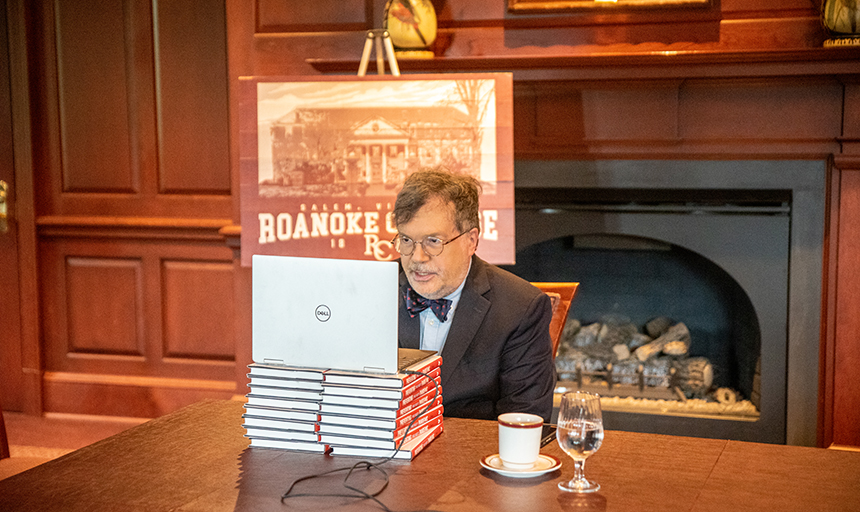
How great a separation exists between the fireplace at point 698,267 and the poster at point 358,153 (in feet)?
1.63

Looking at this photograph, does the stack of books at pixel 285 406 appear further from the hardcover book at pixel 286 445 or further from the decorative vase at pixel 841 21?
the decorative vase at pixel 841 21

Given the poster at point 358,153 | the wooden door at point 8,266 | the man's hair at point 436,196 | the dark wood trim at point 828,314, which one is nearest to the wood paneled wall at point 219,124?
the dark wood trim at point 828,314

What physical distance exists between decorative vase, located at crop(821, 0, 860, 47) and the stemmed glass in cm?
200

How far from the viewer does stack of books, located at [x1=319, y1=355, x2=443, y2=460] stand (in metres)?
1.38

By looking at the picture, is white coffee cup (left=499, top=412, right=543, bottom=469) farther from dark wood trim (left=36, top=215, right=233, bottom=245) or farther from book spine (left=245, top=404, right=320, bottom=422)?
dark wood trim (left=36, top=215, right=233, bottom=245)

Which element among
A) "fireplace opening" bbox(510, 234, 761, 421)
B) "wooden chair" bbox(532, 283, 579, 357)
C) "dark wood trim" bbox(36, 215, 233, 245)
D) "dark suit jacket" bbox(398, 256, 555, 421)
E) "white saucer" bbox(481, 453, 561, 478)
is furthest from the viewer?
"dark wood trim" bbox(36, 215, 233, 245)

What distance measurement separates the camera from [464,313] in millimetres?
1944

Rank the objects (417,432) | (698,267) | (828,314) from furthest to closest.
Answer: (698,267) < (828,314) < (417,432)

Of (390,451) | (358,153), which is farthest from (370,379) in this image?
(358,153)

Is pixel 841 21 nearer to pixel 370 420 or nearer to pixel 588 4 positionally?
pixel 588 4

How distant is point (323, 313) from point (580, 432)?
480 millimetres

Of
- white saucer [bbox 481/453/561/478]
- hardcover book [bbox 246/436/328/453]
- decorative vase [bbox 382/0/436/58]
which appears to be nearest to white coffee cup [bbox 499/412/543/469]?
white saucer [bbox 481/453/561/478]

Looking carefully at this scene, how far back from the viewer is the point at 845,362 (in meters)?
2.85

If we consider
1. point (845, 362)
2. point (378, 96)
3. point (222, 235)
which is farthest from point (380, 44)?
point (845, 362)
